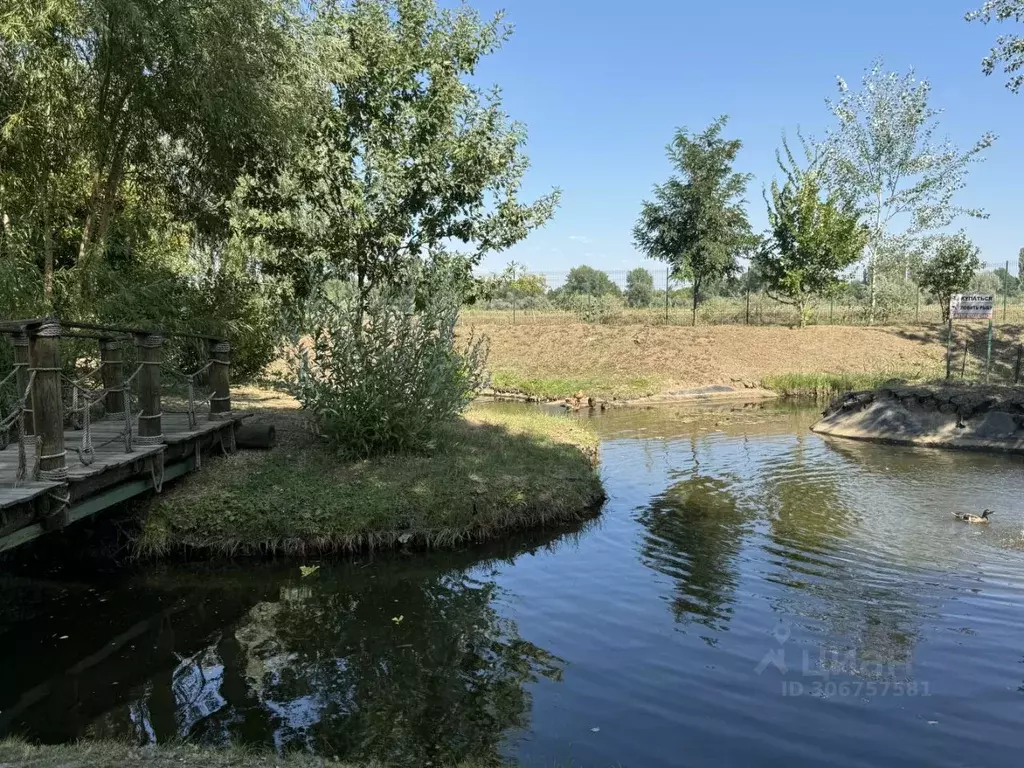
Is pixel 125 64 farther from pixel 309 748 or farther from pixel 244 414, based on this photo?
pixel 309 748

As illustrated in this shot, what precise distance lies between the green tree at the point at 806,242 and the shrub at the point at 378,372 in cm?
2420

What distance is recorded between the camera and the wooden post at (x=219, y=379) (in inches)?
428

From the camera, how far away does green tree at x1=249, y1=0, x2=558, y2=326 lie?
1219 centimetres

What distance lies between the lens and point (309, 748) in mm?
4996

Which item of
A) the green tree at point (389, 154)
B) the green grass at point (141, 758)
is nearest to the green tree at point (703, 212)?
the green tree at point (389, 154)

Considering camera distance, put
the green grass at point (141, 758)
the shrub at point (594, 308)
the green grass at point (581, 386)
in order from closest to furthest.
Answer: the green grass at point (141, 758) → the green grass at point (581, 386) → the shrub at point (594, 308)

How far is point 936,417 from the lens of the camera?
16.4 metres

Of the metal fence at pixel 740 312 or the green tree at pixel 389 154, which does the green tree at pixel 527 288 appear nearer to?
the metal fence at pixel 740 312

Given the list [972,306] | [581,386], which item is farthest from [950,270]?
[581,386]

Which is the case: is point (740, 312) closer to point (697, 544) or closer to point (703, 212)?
point (703, 212)

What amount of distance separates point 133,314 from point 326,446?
371 cm

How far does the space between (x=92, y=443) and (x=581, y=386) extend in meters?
19.3

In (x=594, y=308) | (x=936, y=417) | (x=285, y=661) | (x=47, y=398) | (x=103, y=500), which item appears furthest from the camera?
(x=594, y=308)

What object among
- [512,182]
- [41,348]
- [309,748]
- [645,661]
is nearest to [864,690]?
[645,661]
